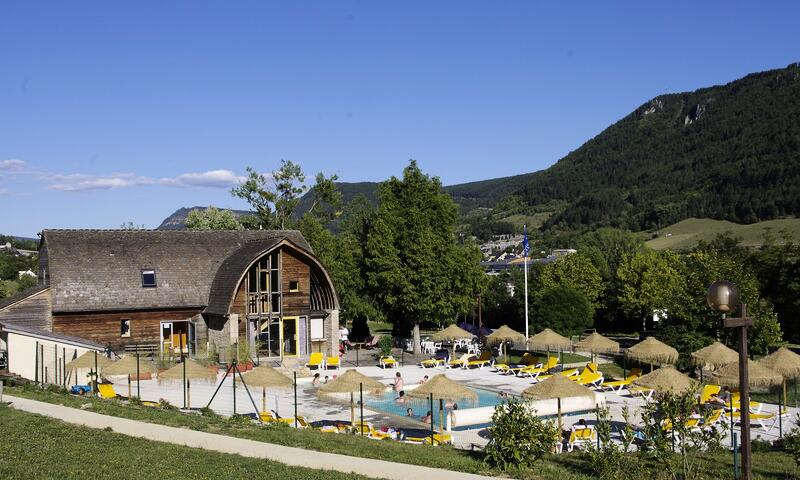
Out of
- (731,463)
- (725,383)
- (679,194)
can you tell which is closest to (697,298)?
(725,383)

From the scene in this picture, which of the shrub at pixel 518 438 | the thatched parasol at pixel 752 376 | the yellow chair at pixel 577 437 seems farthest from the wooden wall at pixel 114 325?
the shrub at pixel 518 438

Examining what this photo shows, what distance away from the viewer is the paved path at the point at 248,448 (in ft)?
45.0

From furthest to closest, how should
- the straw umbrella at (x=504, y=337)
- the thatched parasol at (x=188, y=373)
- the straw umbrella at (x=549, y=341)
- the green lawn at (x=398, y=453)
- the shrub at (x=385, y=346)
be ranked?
the shrub at (x=385, y=346), the straw umbrella at (x=504, y=337), the straw umbrella at (x=549, y=341), the thatched parasol at (x=188, y=373), the green lawn at (x=398, y=453)

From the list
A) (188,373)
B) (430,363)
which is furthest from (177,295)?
(188,373)

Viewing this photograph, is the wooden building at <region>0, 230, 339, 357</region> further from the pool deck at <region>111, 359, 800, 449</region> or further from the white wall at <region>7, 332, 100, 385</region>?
the pool deck at <region>111, 359, 800, 449</region>

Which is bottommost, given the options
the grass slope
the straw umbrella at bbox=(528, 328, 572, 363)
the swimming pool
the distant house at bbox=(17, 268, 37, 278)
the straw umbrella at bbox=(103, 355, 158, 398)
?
the swimming pool

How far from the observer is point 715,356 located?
1035 inches

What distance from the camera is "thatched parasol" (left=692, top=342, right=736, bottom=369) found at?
26.1 metres

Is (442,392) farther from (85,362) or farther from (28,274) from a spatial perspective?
(28,274)

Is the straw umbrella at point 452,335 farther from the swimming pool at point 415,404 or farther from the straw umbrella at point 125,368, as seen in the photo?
the straw umbrella at point 125,368

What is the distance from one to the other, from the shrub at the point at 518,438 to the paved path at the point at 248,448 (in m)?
0.73

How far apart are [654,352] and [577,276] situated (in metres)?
26.3

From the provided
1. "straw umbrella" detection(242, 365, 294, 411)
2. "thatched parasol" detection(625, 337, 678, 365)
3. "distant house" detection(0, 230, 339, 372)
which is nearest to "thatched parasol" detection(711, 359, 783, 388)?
"thatched parasol" detection(625, 337, 678, 365)

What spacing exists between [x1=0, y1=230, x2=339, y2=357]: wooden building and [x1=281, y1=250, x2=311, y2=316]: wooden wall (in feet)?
0.15
